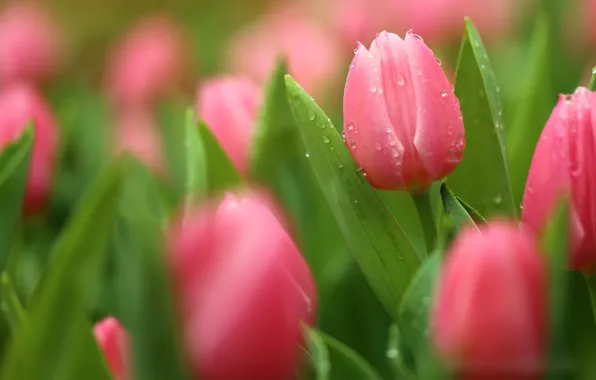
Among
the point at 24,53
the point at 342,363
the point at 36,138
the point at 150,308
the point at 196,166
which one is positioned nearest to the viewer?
the point at 150,308

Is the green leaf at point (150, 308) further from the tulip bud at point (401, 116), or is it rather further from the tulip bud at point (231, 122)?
the tulip bud at point (231, 122)

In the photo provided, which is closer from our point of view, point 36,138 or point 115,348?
point 115,348

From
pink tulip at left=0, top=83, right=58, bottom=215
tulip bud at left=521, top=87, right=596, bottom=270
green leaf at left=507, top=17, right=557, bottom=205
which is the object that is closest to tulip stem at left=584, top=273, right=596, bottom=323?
tulip bud at left=521, top=87, right=596, bottom=270

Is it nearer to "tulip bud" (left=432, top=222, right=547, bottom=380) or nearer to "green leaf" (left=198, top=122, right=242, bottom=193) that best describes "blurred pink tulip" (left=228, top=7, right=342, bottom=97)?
"green leaf" (left=198, top=122, right=242, bottom=193)

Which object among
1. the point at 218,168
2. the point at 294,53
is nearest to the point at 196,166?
the point at 218,168

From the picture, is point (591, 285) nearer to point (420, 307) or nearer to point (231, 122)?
point (420, 307)

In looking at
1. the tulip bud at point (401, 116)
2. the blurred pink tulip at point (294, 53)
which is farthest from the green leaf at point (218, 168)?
the blurred pink tulip at point (294, 53)
